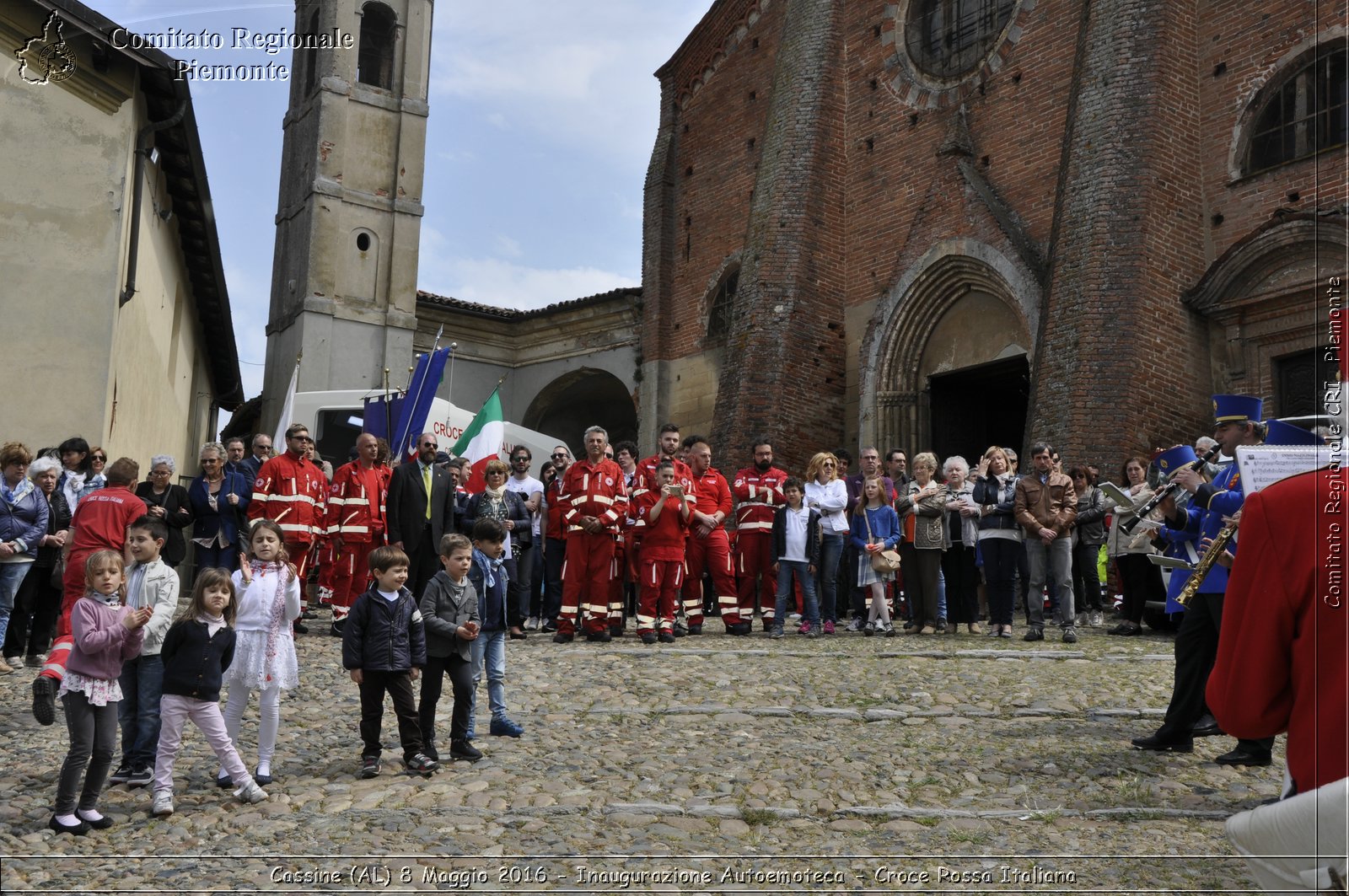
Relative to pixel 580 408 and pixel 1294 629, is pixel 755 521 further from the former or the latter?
pixel 580 408

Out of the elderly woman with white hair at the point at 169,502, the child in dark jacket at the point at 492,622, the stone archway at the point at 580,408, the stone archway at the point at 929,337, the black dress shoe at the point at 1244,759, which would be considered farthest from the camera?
the stone archway at the point at 580,408

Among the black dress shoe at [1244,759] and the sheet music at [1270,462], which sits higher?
the sheet music at [1270,462]

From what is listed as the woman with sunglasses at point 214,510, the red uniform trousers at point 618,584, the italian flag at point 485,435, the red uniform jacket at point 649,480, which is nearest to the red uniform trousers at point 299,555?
the woman with sunglasses at point 214,510

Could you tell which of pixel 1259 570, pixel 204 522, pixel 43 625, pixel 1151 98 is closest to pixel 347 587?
pixel 204 522

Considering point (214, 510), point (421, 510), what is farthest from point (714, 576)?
point (214, 510)

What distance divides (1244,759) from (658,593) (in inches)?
235

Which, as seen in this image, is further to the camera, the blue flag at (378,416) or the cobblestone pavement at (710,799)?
the blue flag at (378,416)

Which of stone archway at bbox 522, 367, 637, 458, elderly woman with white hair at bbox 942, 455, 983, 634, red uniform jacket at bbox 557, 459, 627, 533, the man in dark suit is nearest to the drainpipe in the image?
the man in dark suit

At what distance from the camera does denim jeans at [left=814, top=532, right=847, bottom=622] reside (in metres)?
12.6

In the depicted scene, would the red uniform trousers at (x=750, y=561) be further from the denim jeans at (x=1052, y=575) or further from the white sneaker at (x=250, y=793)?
the white sneaker at (x=250, y=793)

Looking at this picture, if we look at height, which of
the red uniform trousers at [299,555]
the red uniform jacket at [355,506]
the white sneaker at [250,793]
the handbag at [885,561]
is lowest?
the white sneaker at [250,793]

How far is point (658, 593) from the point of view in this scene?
11.9 m

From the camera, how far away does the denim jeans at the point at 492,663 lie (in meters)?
7.68

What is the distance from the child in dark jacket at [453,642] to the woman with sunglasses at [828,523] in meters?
5.76
